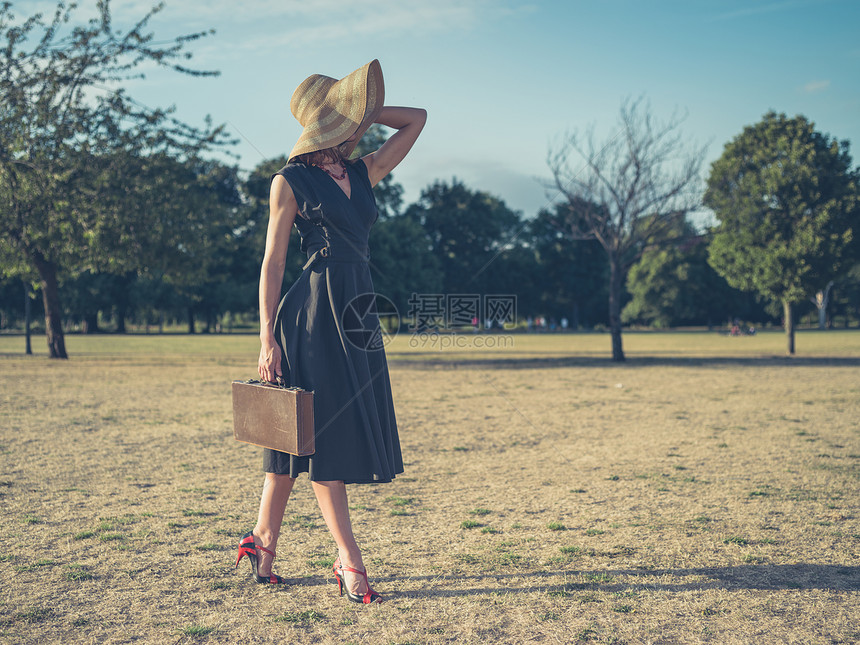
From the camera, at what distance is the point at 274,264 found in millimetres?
3182

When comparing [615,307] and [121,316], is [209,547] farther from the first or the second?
[121,316]

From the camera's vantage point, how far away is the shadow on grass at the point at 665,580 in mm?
3363

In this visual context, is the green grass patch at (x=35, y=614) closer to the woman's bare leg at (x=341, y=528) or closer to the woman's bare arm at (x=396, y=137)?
the woman's bare leg at (x=341, y=528)

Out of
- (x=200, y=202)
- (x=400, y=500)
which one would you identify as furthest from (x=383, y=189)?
(x=400, y=500)

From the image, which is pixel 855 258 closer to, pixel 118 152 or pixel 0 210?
pixel 118 152

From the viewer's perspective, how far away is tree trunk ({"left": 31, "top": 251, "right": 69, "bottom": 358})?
67.7 ft

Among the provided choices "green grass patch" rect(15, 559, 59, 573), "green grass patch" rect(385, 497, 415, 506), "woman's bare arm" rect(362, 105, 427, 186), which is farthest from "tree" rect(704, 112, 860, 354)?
"green grass patch" rect(15, 559, 59, 573)

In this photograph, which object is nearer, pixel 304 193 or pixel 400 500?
pixel 304 193

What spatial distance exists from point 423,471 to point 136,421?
203 inches

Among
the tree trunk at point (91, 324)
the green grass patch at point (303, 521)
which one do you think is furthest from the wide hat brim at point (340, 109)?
the tree trunk at point (91, 324)

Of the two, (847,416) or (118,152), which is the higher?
(118,152)

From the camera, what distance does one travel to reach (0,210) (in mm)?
17469

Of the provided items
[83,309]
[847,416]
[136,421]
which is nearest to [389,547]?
[136,421]

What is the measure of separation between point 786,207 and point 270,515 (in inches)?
1025
